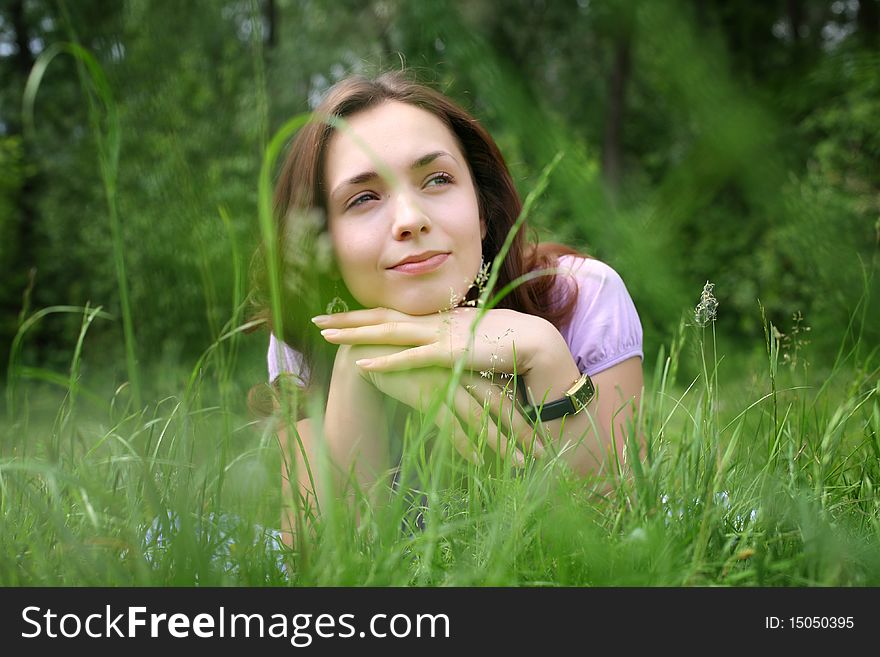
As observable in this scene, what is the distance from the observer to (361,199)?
1.58 metres

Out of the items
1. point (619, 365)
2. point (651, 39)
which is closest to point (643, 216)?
point (651, 39)

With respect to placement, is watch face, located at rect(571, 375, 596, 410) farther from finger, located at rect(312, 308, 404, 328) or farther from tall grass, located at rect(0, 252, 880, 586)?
finger, located at rect(312, 308, 404, 328)

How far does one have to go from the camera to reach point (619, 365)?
179cm

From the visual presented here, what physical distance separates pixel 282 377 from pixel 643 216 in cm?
60

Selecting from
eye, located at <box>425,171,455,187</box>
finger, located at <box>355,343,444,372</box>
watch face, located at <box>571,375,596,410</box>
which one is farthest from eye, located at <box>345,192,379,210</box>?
watch face, located at <box>571,375,596,410</box>

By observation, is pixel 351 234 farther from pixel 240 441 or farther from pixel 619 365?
pixel 619 365

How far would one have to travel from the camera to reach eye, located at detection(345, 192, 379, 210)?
156 cm

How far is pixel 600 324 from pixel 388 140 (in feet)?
2.14

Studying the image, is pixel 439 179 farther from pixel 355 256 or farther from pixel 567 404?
pixel 567 404

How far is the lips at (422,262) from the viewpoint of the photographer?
1.49 m

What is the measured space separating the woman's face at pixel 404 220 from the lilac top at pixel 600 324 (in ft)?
1.16
